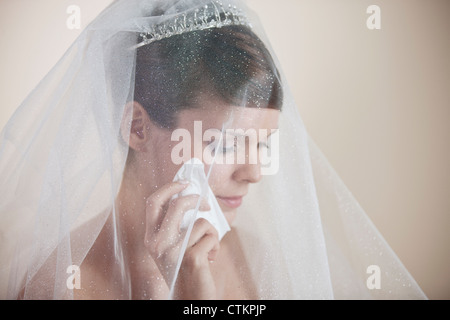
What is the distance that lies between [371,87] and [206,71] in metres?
0.63

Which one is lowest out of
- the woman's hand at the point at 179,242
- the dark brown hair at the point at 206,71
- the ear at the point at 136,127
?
the woman's hand at the point at 179,242

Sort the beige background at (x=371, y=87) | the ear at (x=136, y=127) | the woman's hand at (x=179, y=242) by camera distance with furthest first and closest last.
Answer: the beige background at (x=371, y=87), the ear at (x=136, y=127), the woman's hand at (x=179, y=242)

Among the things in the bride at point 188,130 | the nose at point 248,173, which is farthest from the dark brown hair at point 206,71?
the nose at point 248,173

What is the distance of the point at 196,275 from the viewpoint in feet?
2.46

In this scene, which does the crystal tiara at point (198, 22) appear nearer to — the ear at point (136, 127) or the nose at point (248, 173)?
the ear at point (136, 127)

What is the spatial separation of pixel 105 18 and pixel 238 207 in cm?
46

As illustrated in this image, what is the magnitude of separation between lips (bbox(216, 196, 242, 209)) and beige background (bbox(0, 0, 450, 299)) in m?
0.51

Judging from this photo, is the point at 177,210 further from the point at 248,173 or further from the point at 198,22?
the point at 198,22

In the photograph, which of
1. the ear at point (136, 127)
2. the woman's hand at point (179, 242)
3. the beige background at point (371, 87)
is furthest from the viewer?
the beige background at point (371, 87)

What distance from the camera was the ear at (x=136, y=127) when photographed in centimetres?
86

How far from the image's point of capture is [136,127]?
0.88 m

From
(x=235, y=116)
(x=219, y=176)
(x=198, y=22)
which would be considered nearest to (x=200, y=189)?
(x=219, y=176)
